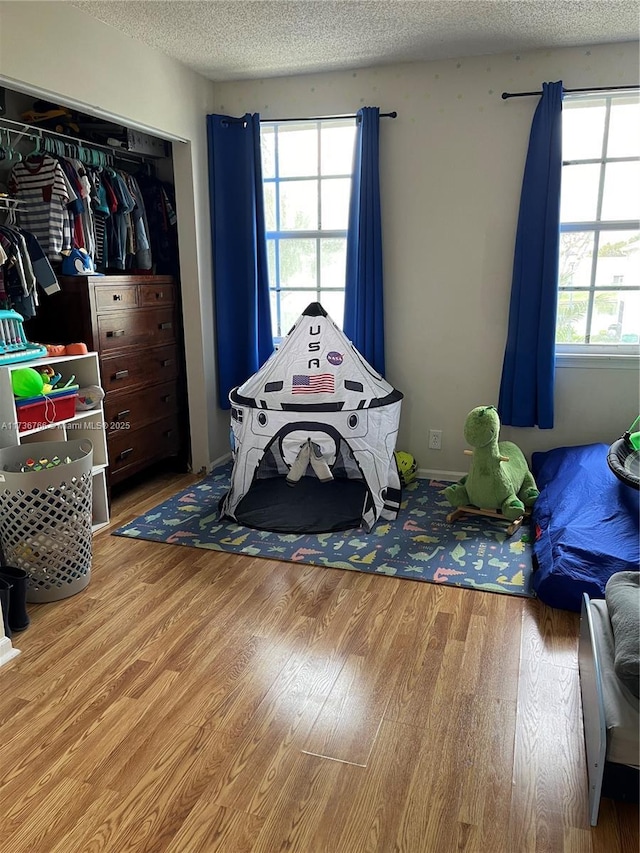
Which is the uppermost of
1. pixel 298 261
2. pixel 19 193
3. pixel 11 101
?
pixel 11 101

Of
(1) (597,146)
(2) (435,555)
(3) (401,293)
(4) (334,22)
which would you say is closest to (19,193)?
(4) (334,22)

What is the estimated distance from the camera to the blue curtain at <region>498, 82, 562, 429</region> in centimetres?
330

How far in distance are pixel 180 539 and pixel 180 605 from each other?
2.06 feet

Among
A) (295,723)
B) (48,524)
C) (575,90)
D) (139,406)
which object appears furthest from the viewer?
(139,406)

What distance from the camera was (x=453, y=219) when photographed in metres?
3.62

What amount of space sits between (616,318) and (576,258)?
0.42m

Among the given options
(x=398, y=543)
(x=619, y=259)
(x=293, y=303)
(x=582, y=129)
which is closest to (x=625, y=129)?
(x=582, y=129)

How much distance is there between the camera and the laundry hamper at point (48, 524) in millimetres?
2381

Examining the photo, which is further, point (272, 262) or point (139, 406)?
point (272, 262)

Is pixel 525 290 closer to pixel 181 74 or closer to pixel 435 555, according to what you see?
pixel 435 555

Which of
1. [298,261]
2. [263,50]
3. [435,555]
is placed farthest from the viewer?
[298,261]

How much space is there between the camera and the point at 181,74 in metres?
3.51

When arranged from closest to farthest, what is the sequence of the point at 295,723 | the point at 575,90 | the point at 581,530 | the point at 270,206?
the point at 295,723, the point at 581,530, the point at 575,90, the point at 270,206

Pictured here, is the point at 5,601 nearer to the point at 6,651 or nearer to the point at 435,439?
the point at 6,651
